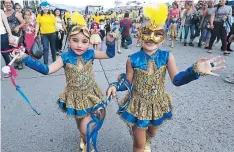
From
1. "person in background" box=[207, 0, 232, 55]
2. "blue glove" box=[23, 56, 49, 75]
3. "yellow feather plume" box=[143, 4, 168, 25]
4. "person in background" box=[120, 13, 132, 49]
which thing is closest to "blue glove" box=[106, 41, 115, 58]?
"yellow feather plume" box=[143, 4, 168, 25]

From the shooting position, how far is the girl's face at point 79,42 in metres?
2.25

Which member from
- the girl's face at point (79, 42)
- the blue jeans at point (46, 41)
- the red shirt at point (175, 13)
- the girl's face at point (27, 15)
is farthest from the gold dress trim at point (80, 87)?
the red shirt at point (175, 13)

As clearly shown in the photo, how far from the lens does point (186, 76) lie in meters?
1.91

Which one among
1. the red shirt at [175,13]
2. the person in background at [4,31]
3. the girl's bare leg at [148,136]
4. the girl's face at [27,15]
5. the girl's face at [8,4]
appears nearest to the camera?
the girl's bare leg at [148,136]

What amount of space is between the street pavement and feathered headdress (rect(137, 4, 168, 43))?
1344 millimetres

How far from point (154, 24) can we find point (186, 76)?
1.65 feet

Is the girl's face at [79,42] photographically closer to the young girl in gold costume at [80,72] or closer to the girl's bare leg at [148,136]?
the young girl in gold costume at [80,72]

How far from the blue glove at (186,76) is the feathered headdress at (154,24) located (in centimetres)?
34

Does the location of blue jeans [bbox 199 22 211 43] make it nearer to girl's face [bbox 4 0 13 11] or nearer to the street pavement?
the street pavement

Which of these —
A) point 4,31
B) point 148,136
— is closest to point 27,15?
point 4,31

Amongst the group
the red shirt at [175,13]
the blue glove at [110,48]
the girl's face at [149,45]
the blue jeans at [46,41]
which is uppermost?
the red shirt at [175,13]

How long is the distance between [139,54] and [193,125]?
156cm

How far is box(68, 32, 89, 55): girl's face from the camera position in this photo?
225 cm

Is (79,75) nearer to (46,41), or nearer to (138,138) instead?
(138,138)
